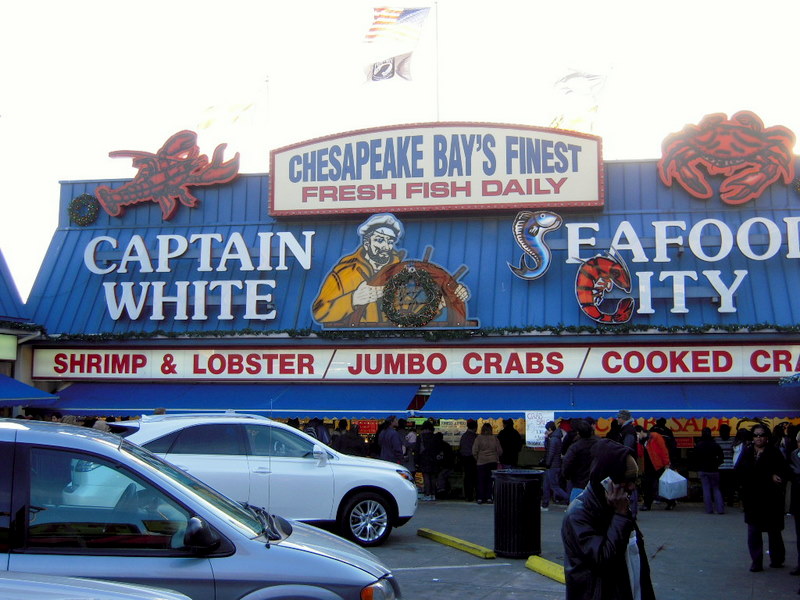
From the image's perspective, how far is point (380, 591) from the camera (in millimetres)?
5281

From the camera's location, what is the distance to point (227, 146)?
818 inches

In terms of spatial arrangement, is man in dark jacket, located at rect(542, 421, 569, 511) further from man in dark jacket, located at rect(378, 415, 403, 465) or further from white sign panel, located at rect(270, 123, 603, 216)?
white sign panel, located at rect(270, 123, 603, 216)

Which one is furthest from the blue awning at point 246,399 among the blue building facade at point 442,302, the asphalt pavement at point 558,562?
the asphalt pavement at point 558,562

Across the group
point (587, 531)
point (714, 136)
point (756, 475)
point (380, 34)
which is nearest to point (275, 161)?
point (380, 34)

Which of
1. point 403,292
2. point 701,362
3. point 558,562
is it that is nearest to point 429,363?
point 403,292

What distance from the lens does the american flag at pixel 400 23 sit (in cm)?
2128

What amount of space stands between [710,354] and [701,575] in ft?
27.5

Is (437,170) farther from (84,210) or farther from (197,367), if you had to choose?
(84,210)

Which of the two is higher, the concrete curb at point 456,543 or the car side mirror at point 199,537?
the car side mirror at point 199,537

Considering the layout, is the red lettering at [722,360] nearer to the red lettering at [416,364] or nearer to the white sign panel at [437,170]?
the white sign panel at [437,170]

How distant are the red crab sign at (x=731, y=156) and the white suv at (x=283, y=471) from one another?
10761 mm

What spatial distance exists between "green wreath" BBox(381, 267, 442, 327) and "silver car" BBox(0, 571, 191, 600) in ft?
45.9

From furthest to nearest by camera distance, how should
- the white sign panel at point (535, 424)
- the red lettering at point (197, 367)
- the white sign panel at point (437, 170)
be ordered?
the red lettering at point (197, 367), the white sign panel at point (437, 170), the white sign panel at point (535, 424)

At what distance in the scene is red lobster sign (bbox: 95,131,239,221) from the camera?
20.5 metres
